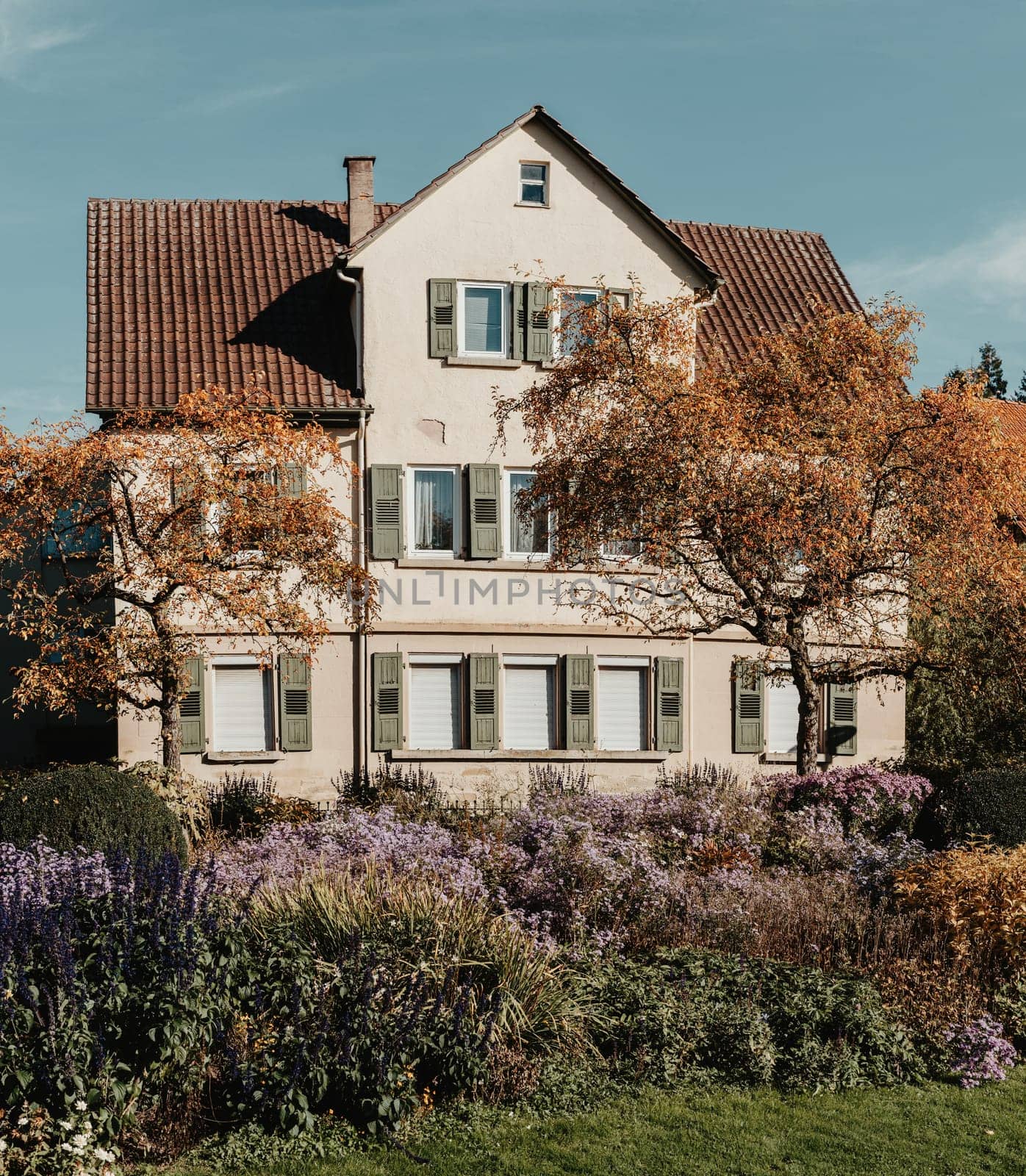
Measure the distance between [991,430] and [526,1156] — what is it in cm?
1215

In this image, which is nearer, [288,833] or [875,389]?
[288,833]

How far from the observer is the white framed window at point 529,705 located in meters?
23.4

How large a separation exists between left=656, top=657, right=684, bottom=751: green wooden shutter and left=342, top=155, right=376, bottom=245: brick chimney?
9.13 metres

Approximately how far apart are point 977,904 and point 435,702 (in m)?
12.6

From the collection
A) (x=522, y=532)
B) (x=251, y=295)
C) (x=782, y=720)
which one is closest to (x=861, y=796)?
(x=782, y=720)

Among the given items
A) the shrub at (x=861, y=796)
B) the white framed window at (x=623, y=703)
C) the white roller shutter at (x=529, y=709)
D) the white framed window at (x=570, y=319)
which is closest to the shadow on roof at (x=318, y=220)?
A: the white framed window at (x=570, y=319)

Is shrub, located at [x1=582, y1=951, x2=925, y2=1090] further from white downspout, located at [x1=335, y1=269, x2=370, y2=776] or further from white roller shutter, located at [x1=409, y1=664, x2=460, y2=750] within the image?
white roller shutter, located at [x1=409, y1=664, x2=460, y2=750]

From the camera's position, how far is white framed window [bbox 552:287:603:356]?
1884 cm

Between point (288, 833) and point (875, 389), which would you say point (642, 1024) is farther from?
point (875, 389)

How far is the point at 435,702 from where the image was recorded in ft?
76.2

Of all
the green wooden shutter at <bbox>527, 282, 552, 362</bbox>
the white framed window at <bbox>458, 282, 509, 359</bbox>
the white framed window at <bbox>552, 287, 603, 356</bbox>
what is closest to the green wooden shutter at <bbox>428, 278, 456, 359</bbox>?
the white framed window at <bbox>458, 282, 509, 359</bbox>

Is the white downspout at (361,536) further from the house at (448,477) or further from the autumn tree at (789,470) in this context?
the autumn tree at (789,470)

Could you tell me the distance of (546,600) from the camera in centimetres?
2334

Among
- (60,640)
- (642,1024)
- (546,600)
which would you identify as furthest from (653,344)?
(642,1024)
